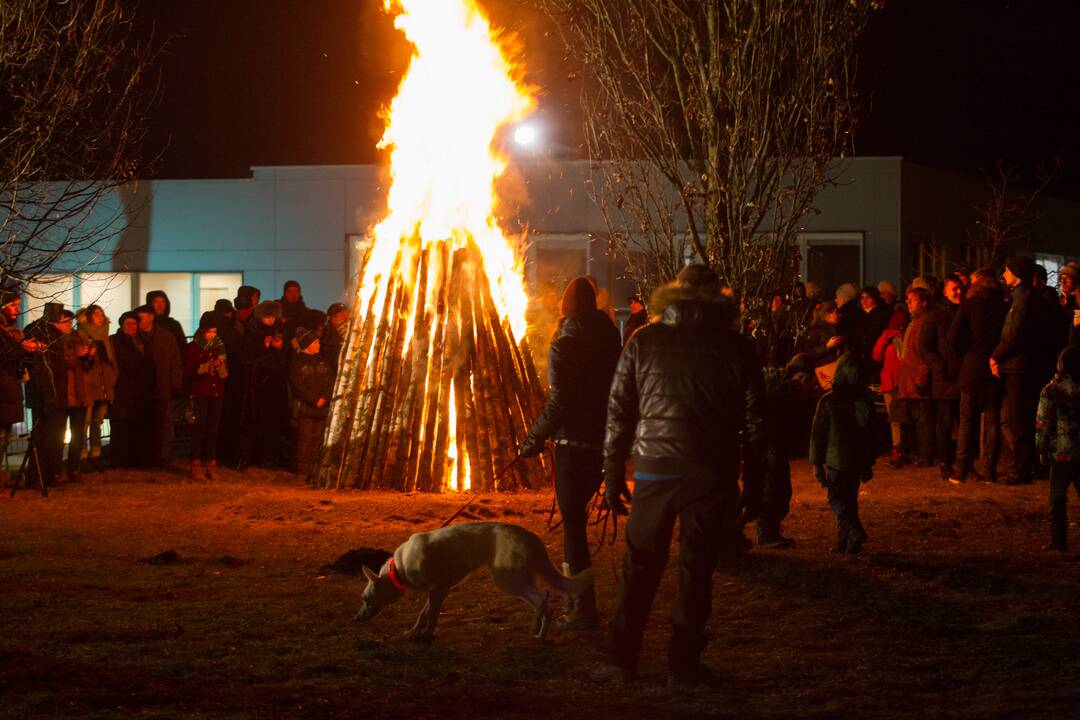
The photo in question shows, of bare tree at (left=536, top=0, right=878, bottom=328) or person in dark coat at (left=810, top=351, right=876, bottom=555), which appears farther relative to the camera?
bare tree at (left=536, top=0, right=878, bottom=328)

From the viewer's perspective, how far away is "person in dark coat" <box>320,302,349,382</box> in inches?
614

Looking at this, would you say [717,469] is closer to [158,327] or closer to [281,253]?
[158,327]

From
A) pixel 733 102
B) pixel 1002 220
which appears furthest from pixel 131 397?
pixel 1002 220

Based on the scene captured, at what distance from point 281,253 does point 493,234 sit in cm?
1275

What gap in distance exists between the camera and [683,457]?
639cm

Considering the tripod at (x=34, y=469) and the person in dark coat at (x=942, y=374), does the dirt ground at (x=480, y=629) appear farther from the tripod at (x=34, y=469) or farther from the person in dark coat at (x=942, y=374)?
the person in dark coat at (x=942, y=374)

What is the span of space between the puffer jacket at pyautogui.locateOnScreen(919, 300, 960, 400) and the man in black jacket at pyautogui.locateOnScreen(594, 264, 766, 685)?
852 cm

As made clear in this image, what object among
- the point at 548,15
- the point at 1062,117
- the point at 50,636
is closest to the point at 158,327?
the point at 548,15

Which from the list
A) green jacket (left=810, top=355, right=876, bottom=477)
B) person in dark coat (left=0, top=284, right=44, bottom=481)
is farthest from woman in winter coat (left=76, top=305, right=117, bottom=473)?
green jacket (left=810, top=355, right=876, bottom=477)

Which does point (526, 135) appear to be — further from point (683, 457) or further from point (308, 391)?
point (683, 457)

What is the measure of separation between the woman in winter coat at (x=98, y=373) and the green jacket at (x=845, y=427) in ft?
26.5

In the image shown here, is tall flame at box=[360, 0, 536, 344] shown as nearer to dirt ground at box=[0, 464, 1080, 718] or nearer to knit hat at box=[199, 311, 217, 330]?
knit hat at box=[199, 311, 217, 330]

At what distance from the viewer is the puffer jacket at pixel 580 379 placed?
7.84 m

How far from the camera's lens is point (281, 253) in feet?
86.5
